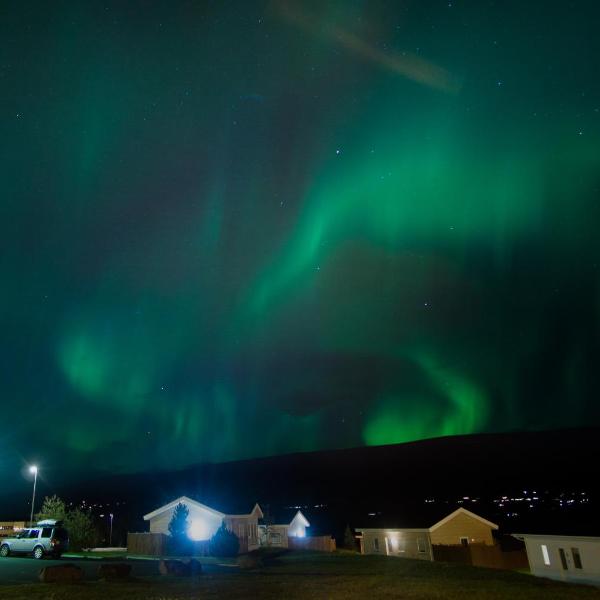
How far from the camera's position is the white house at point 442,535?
2169 inches

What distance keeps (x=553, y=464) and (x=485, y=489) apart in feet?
116

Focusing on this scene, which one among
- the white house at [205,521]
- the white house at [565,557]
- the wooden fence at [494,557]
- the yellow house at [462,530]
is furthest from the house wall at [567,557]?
the white house at [205,521]

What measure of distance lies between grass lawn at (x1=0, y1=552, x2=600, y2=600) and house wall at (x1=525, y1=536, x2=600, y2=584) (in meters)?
7.71

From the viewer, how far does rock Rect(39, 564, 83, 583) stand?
852 inches

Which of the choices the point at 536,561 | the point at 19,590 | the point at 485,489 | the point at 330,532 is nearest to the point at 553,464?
the point at 485,489

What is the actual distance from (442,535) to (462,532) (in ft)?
7.56

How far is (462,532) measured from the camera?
5584 centimetres

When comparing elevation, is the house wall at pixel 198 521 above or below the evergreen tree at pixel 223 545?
above

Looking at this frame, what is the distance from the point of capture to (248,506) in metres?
61.1

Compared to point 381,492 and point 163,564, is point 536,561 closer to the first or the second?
point 163,564

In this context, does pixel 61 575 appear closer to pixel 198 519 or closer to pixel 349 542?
pixel 198 519

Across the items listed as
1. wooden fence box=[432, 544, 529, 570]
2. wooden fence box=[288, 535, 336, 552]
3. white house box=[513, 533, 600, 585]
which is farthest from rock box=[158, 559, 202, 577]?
wooden fence box=[288, 535, 336, 552]

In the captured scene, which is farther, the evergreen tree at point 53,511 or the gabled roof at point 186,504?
the gabled roof at point 186,504

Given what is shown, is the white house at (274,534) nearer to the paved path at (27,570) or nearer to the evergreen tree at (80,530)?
the evergreen tree at (80,530)
